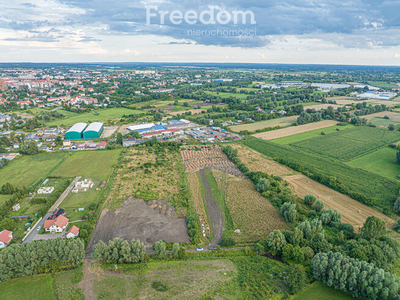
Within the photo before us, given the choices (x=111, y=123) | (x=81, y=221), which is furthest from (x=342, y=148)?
(x=111, y=123)

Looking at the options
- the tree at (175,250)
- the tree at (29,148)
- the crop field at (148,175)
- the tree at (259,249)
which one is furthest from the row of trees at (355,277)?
the tree at (29,148)

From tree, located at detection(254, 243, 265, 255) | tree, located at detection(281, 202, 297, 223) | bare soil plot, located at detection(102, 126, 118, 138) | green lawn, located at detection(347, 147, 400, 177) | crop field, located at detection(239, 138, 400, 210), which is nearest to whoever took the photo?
tree, located at detection(254, 243, 265, 255)

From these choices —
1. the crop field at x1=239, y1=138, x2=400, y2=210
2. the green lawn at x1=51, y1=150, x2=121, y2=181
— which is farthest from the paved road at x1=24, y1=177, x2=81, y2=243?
the crop field at x1=239, y1=138, x2=400, y2=210

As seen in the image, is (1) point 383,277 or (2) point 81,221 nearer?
(1) point 383,277

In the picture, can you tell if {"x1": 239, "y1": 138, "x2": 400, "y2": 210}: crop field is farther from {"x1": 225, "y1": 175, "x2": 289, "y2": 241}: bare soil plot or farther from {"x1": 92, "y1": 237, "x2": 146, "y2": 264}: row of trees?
{"x1": 92, "y1": 237, "x2": 146, "y2": 264}: row of trees

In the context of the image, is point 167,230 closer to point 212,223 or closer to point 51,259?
point 212,223

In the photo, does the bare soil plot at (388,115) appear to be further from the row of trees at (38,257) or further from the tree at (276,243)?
the row of trees at (38,257)

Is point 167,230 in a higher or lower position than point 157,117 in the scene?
lower
